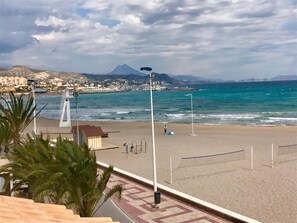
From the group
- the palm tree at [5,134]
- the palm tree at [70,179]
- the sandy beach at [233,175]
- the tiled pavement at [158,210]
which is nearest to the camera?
the palm tree at [70,179]

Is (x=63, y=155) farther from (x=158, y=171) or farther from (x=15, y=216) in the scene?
(x=158, y=171)

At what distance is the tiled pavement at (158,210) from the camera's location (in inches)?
449

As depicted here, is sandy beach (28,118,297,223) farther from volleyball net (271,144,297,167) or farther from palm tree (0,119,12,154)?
palm tree (0,119,12,154)

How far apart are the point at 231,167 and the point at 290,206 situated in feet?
21.0

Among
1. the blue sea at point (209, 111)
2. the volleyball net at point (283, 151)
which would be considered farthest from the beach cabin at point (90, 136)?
the blue sea at point (209, 111)

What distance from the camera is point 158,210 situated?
1234 centimetres

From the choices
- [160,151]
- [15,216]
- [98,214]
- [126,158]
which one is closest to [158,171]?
[126,158]

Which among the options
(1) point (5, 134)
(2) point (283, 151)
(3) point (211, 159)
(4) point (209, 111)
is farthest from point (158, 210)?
(4) point (209, 111)

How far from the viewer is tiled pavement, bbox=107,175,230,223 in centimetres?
1141

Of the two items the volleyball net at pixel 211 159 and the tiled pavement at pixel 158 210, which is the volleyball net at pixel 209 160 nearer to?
the volleyball net at pixel 211 159

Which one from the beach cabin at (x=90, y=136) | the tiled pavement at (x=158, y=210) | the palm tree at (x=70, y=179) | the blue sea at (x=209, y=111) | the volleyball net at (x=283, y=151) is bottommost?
the blue sea at (x=209, y=111)

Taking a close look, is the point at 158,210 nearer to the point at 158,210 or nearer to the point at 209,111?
the point at 158,210

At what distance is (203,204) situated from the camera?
12172 mm

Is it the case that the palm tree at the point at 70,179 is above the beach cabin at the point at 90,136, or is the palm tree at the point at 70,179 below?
above
